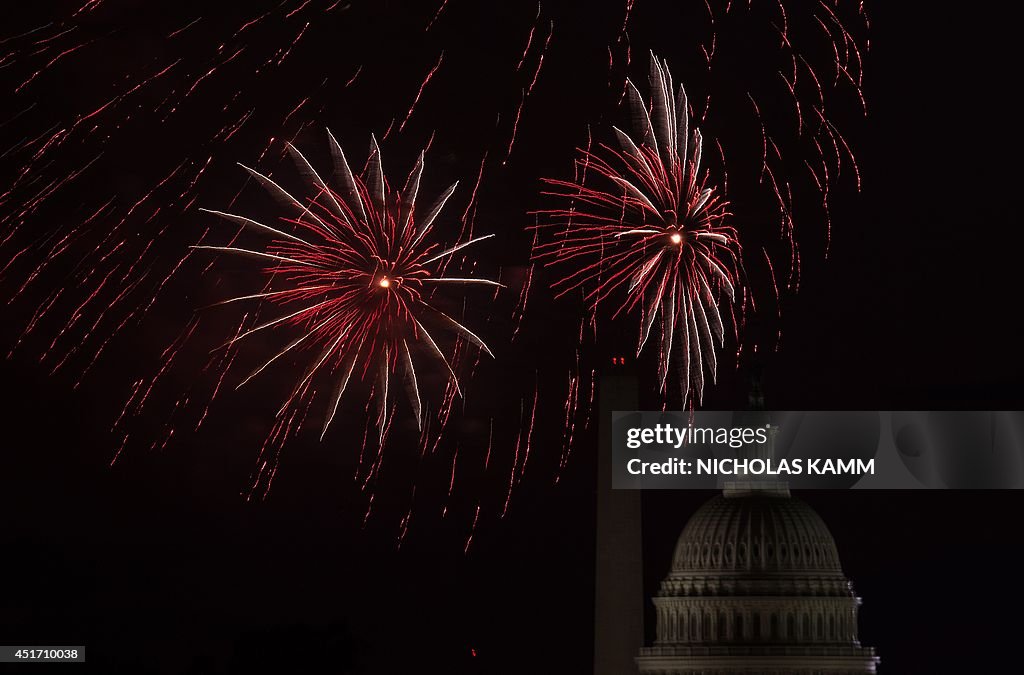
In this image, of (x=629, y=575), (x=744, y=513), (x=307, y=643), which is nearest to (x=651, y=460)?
(x=629, y=575)

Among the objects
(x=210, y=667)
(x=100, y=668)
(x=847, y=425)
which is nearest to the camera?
(x=847, y=425)

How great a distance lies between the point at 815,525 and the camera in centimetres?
15562

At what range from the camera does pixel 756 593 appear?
505ft

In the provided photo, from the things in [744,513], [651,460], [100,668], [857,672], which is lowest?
[100,668]

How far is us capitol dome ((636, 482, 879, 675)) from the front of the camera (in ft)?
497

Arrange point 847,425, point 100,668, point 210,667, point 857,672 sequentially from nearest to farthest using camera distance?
point 847,425 < point 100,668 < point 210,667 < point 857,672

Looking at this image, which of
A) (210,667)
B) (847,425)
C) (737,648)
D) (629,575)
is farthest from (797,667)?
(847,425)

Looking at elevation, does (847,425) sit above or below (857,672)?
below

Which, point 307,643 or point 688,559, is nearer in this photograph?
point 307,643

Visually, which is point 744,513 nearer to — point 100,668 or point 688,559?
→ point 688,559

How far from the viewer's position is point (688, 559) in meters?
153

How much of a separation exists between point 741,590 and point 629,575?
227 ft

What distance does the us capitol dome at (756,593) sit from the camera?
152 metres

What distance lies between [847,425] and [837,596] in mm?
92101
